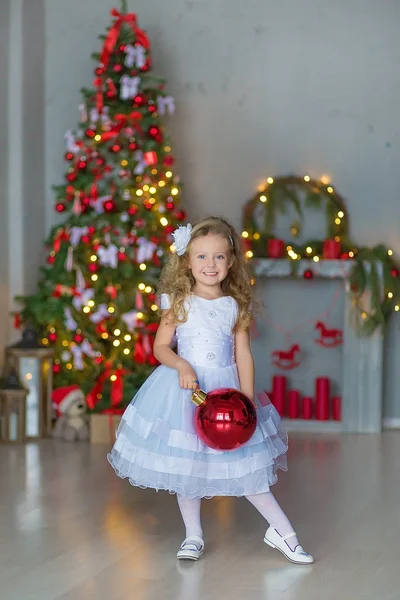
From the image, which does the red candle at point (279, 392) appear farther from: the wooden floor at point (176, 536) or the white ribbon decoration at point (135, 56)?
the white ribbon decoration at point (135, 56)

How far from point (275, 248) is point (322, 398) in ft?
3.10

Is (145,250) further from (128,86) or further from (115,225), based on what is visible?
(128,86)

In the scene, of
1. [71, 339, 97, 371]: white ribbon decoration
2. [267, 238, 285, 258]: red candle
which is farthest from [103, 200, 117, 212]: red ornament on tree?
[267, 238, 285, 258]: red candle

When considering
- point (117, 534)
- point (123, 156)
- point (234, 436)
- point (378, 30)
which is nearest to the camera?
point (234, 436)

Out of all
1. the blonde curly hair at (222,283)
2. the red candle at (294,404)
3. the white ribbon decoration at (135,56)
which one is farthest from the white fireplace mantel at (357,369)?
the blonde curly hair at (222,283)

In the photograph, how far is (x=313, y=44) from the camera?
6.78 metres

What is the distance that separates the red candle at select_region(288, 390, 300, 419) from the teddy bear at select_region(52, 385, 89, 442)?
128 centimetres

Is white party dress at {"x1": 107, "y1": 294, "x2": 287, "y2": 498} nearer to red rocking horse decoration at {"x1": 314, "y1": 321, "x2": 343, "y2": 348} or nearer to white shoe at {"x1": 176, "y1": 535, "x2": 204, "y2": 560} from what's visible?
white shoe at {"x1": 176, "y1": 535, "x2": 204, "y2": 560}

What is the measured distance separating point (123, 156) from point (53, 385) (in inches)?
55.3

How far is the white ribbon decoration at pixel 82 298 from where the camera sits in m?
6.17

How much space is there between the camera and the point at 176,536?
160 inches

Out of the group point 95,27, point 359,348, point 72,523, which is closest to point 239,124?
point 95,27

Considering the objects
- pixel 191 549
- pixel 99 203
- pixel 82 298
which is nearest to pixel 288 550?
pixel 191 549

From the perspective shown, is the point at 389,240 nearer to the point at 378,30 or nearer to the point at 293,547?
the point at 378,30
